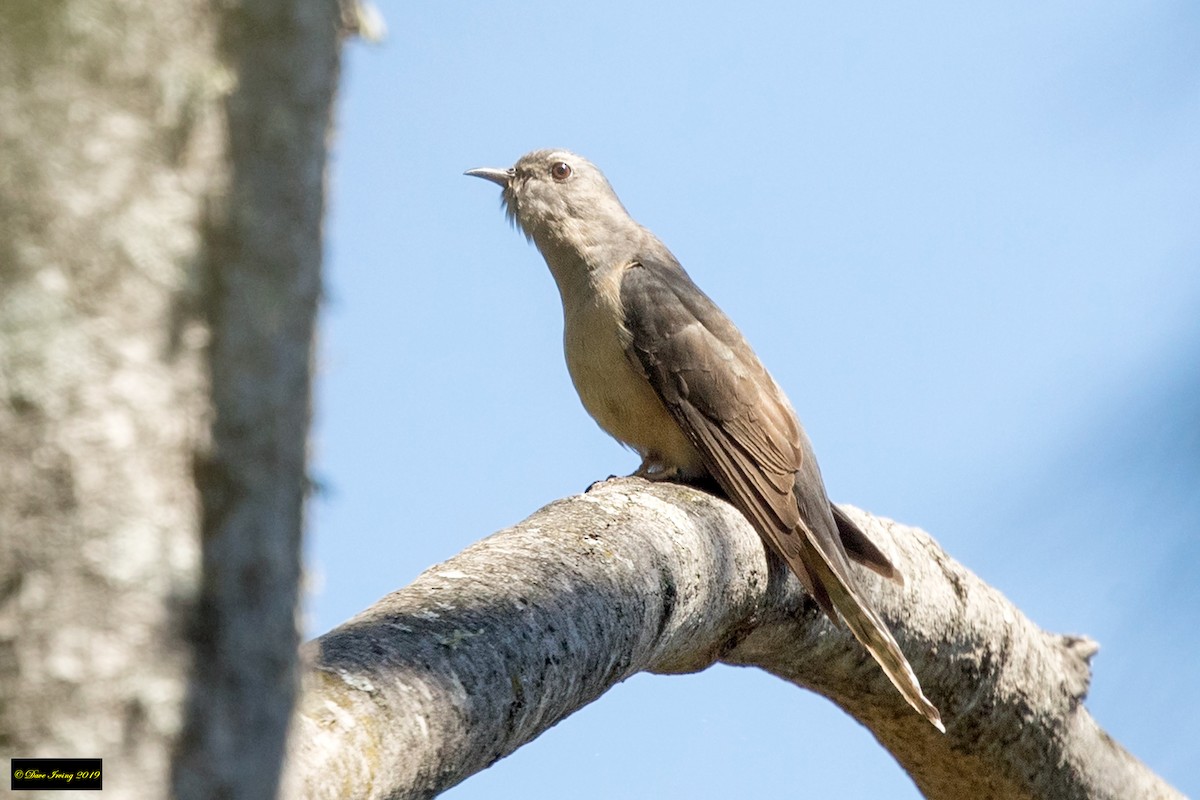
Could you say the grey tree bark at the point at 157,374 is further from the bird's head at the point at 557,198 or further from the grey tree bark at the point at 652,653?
the bird's head at the point at 557,198

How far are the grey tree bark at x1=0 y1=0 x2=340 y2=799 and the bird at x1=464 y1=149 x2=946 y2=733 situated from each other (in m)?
3.33

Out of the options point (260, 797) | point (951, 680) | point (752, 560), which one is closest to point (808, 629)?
point (752, 560)

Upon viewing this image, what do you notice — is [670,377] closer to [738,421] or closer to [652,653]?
[738,421]

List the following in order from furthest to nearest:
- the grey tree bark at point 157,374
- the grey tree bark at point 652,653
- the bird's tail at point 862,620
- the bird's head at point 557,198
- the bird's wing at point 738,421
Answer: the bird's head at point 557,198
the bird's wing at point 738,421
the bird's tail at point 862,620
the grey tree bark at point 652,653
the grey tree bark at point 157,374

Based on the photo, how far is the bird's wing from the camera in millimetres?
4289

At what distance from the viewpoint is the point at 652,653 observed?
3.29 meters

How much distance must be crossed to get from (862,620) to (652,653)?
117 cm

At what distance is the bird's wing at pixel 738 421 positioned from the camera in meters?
4.29

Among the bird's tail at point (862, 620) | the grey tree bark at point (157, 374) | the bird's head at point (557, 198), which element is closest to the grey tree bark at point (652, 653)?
the bird's tail at point (862, 620)

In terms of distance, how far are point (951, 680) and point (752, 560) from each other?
1.17 m

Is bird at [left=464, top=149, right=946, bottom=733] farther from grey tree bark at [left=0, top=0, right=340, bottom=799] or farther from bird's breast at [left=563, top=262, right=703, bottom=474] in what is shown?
grey tree bark at [left=0, top=0, right=340, bottom=799]

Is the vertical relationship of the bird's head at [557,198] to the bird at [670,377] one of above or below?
above

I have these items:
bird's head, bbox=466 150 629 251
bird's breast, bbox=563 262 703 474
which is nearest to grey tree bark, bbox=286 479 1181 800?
bird's breast, bbox=563 262 703 474

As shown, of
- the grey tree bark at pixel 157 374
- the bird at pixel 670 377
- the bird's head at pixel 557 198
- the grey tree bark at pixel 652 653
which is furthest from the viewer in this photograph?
the bird's head at pixel 557 198
